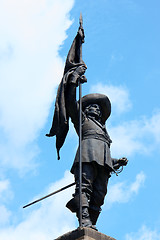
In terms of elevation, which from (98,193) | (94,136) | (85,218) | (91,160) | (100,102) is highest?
(100,102)

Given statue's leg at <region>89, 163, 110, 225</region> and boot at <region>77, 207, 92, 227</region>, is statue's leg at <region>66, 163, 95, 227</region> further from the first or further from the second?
statue's leg at <region>89, 163, 110, 225</region>

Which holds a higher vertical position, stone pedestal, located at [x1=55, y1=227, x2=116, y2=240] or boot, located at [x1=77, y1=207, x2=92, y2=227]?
boot, located at [x1=77, y1=207, x2=92, y2=227]

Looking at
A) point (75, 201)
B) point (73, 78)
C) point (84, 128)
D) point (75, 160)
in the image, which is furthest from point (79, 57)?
point (75, 201)

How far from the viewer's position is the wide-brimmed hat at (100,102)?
11.3m

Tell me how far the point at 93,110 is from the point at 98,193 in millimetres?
1701

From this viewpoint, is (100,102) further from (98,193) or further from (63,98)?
(98,193)

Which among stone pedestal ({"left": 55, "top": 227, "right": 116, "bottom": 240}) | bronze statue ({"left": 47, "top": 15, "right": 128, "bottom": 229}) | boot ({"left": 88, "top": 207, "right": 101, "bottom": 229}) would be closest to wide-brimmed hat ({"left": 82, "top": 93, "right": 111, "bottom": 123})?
bronze statue ({"left": 47, "top": 15, "right": 128, "bottom": 229})

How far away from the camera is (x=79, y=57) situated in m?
11.2

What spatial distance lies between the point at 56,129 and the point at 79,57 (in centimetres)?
150

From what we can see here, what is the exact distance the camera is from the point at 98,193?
10.3 metres

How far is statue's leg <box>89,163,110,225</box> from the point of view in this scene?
33.8 feet

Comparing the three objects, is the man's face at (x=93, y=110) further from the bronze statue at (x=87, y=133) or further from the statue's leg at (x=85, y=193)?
the statue's leg at (x=85, y=193)

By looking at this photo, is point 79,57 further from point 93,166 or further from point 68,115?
point 93,166

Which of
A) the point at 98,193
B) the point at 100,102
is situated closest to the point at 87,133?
the point at 100,102
